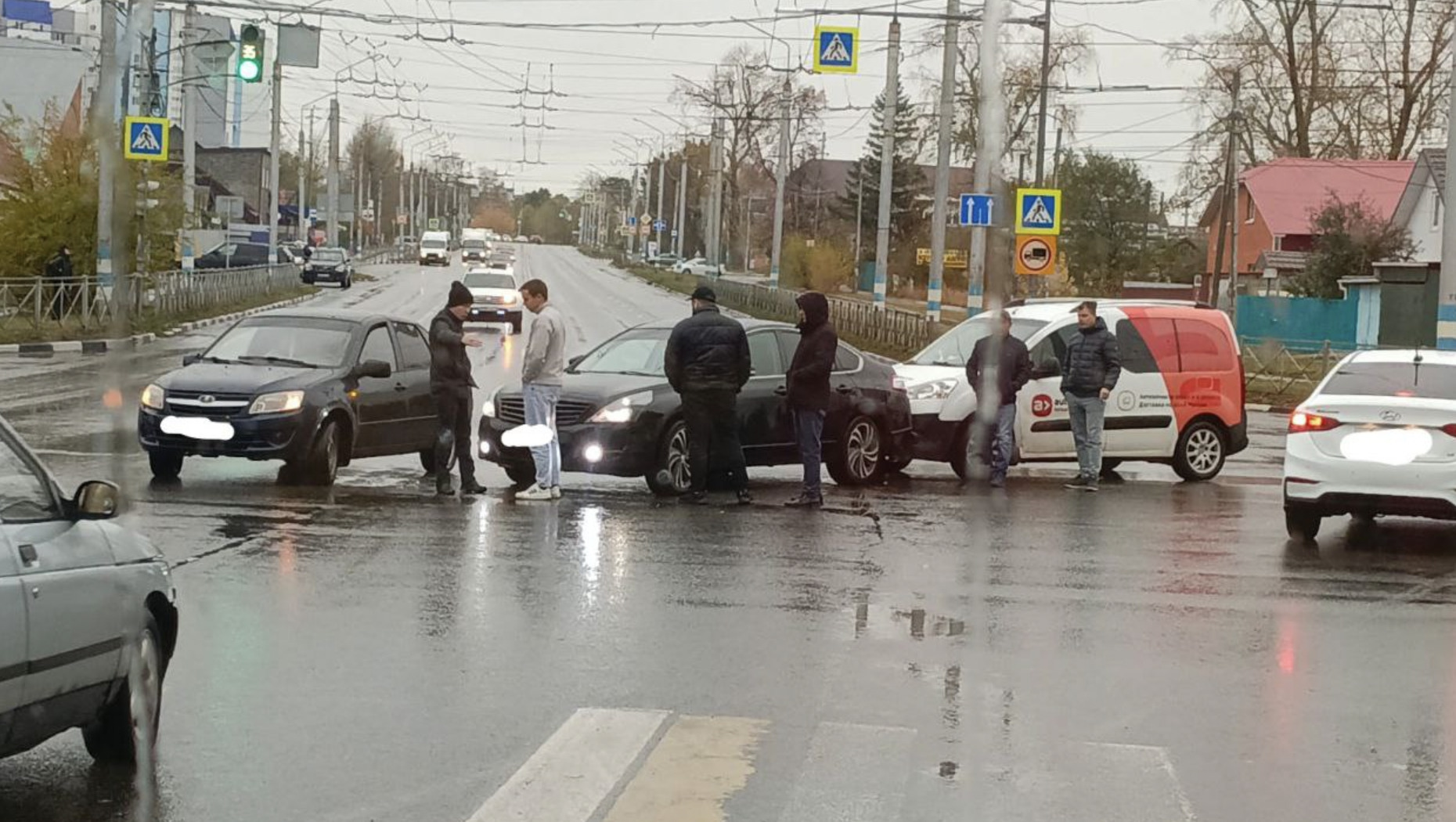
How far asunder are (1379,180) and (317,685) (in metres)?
71.2

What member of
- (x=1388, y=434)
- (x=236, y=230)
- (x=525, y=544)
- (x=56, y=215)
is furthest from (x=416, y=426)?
(x=236, y=230)

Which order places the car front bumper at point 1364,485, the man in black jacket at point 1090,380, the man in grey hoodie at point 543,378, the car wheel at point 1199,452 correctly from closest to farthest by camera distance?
1. the car front bumper at point 1364,485
2. the man in grey hoodie at point 543,378
3. the man in black jacket at point 1090,380
4. the car wheel at point 1199,452

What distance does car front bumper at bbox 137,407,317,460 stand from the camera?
15016 mm

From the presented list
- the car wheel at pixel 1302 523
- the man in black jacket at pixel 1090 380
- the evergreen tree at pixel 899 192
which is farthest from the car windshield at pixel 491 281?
the evergreen tree at pixel 899 192

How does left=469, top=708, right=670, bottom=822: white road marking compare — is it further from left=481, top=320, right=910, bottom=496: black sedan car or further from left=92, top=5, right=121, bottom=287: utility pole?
left=92, top=5, right=121, bottom=287: utility pole

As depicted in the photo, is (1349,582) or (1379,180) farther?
(1379,180)

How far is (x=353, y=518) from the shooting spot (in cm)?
1363

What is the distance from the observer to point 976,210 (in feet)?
103

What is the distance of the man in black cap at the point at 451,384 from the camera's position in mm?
15086

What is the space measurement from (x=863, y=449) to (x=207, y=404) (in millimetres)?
6096

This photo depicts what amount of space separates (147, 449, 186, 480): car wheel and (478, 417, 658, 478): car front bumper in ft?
10.8

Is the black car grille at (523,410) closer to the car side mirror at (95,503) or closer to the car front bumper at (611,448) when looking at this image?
the car front bumper at (611,448)

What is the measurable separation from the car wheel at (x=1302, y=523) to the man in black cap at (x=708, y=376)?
174 inches

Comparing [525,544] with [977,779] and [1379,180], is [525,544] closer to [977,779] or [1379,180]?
[977,779]
